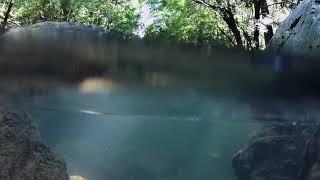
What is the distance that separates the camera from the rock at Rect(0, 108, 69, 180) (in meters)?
4.61

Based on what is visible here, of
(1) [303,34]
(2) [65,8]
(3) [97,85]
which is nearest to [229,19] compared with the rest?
(2) [65,8]

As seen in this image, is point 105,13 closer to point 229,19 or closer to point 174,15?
point 174,15

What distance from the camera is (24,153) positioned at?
4.76 m

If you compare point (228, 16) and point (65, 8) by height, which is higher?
point (65, 8)

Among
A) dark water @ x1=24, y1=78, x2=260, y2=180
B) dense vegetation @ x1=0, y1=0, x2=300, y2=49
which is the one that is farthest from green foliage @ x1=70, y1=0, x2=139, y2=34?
dark water @ x1=24, y1=78, x2=260, y2=180

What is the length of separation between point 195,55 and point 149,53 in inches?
14.5

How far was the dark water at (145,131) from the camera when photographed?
4.46 meters

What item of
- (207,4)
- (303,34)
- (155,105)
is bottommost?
(155,105)

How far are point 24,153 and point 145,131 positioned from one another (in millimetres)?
1175

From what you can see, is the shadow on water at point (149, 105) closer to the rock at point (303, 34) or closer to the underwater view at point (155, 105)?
the underwater view at point (155, 105)

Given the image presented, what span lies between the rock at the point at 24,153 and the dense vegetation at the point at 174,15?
8.32 m

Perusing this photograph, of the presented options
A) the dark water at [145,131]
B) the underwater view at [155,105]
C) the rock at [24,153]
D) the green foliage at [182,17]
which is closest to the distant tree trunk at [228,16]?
the green foliage at [182,17]

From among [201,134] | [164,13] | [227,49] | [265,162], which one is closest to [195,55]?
[227,49]

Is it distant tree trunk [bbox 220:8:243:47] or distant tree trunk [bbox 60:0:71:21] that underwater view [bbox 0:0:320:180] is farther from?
distant tree trunk [bbox 60:0:71:21]
